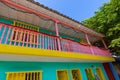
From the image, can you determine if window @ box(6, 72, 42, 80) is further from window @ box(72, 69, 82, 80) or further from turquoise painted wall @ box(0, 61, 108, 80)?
window @ box(72, 69, 82, 80)

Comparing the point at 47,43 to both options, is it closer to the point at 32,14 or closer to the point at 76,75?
the point at 32,14

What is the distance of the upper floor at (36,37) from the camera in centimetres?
539

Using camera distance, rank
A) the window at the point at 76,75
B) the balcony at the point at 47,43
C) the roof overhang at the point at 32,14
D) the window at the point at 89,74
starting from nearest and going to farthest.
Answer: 1. the balcony at the point at 47,43
2. the roof overhang at the point at 32,14
3. the window at the point at 76,75
4. the window at the point at 89,74

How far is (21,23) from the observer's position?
30.0ft

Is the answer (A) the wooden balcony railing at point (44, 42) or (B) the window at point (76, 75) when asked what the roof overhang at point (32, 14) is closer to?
(A) the wooden balcony railing at point (44, 42)

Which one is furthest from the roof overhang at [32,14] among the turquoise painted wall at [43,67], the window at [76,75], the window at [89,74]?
the window at [89,74]

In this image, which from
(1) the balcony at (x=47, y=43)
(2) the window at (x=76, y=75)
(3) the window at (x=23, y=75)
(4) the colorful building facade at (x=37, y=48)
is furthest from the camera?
(2) the window at (x=76, y=75)

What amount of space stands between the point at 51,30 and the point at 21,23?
2849mm

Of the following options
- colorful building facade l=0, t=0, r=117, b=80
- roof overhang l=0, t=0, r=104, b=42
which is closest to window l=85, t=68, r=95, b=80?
colorful building facade l=0, t=0, r=117, b=80

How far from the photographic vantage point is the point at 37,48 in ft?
19.0

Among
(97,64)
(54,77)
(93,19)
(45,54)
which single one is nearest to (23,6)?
(45,54)

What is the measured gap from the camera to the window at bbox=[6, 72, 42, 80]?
19.5 ft

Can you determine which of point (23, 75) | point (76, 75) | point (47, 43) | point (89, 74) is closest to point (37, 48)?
point (47, 43)

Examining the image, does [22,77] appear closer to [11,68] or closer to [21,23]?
[11,68]
